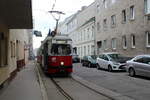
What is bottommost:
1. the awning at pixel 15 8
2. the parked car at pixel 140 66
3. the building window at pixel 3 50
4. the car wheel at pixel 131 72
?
the car wheel at pixel 131 72

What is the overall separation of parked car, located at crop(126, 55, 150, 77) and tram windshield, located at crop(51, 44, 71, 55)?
447cm

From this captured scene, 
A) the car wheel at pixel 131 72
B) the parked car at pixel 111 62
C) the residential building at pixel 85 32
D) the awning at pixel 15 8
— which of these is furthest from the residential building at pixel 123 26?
the awning at pixel 15 8

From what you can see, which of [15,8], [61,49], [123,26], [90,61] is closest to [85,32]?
[123,26]

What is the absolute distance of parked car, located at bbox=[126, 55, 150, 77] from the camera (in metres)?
15.3

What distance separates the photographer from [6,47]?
540 inches

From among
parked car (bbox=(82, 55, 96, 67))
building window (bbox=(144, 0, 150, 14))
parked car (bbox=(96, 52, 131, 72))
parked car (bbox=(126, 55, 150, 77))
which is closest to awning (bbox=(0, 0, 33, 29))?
parked car (bbox=(126, 55, 150, 77))

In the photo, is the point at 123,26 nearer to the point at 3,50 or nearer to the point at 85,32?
the point at 3,50

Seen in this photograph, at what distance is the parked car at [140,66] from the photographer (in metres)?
Answer: 15.3

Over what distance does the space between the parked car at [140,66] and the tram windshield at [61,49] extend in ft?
14.7

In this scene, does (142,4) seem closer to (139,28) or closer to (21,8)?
(139,28)

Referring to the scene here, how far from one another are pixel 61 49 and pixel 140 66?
5750mm

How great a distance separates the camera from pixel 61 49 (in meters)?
18.2

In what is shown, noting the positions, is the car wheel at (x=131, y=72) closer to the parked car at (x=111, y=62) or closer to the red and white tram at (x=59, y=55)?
the parked car at (x=111, y=62)

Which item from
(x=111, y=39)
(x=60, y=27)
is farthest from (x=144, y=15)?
(x=60, y=27)
